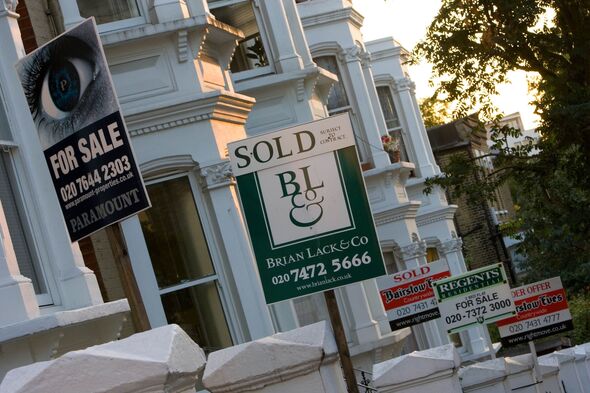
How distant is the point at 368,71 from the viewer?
2438 centimetres

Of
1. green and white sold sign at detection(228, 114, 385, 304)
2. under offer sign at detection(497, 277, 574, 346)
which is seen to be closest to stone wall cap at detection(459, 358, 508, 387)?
green and white sold sign at detection(228, 114, 385, 304)

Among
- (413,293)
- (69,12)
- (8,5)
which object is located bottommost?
(413,293)

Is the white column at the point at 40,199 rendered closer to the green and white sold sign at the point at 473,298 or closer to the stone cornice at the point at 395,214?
the green and white sold sign at the point at 473,298

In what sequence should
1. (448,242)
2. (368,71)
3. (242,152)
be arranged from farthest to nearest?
1. (448,242)
2. (368,71)
3. (242,152)

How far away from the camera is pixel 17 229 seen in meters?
9.28

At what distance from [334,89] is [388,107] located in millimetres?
5206

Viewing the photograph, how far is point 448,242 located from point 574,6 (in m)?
8.80

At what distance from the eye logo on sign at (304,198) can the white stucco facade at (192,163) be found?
1.37m

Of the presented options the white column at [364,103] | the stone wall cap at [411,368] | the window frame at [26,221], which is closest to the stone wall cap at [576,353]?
the white column at [364,103]

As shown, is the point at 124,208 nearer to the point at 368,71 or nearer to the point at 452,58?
the point at 452,58

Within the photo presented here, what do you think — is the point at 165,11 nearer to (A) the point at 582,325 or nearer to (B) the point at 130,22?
(B) the point at 130,22

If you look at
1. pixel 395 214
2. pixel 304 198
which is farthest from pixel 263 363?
pixel 395 214

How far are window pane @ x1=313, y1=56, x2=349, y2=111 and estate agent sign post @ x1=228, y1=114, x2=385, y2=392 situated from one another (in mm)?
14471

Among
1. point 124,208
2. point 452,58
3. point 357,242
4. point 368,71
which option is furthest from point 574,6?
point 124,208
